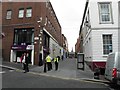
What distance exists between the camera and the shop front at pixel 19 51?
31.8 meters

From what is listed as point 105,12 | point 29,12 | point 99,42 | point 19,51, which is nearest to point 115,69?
point 99,42

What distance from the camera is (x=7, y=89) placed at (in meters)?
11.5

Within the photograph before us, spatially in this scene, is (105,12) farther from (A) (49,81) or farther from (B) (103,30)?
(A) (49,81)

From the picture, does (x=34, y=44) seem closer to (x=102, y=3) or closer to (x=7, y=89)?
(x=102, y=3)

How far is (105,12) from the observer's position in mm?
23531

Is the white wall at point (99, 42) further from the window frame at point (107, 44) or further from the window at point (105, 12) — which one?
the window at point (105, 12)

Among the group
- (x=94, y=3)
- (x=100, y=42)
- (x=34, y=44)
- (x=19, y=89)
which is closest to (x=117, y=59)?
(x=19, y=89)

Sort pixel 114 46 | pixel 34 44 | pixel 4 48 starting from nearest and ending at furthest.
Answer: pixel 114 46, pixel 34 44, pixel 4 48

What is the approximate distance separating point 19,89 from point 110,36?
46.0 feet

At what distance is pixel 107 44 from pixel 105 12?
3.30 metres

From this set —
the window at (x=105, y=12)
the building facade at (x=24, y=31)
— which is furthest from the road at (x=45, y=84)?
the building facade at (x=24, y=31)

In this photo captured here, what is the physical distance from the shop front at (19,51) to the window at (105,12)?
471 inches

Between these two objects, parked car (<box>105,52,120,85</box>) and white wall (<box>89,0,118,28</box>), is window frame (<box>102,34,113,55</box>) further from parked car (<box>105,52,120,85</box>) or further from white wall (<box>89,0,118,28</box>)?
parked car (<box>105,52,120,85</box>)

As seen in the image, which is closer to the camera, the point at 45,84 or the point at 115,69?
the point at 115,69
